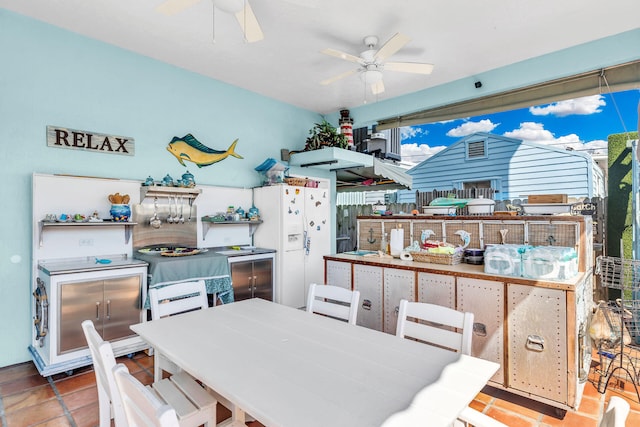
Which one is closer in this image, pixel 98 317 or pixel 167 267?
pixel 98 317

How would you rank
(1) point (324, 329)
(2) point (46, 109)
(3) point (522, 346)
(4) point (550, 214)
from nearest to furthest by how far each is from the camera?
(1) point (324, 329) → (3) point (522, 346) → (4) point (550, 214) → (2) point (46, 109)

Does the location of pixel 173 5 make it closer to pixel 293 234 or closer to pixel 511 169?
pixel 293 234

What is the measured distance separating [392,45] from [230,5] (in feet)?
5.29

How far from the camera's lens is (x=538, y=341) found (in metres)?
2.45

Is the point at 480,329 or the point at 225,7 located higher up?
the point at 225,7

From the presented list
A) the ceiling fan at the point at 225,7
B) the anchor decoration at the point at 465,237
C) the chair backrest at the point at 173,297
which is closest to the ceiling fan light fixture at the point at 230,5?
the ceiling fan at the point at 225,7

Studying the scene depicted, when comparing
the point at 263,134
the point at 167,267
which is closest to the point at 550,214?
the point at 167,267

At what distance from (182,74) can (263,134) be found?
59.9 inches

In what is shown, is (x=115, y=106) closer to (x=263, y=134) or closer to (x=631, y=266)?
(x=263, y=134)

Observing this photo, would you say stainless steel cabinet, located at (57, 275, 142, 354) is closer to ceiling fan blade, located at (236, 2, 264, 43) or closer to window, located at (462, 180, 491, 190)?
ceiling fan blade, located at (236, 2, 264, 43)

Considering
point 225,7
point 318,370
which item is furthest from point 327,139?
point 318,370

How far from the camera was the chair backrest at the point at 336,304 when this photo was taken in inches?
91.9

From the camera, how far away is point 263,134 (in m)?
5.73

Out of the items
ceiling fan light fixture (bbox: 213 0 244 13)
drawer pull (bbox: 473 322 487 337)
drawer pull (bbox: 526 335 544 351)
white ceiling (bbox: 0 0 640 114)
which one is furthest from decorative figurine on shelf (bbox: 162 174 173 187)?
drawer pull (bbox: 526 335 544 351)
